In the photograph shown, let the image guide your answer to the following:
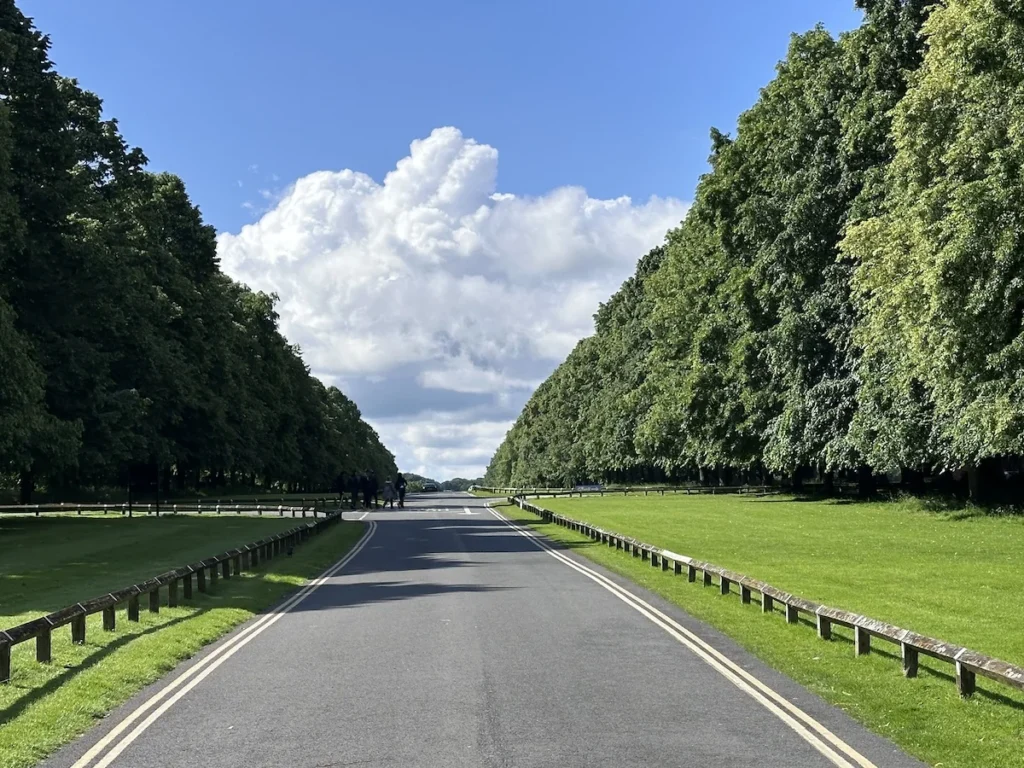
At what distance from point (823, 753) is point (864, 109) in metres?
37.7

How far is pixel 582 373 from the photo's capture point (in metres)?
135

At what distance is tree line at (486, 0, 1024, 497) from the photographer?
95.9 ft

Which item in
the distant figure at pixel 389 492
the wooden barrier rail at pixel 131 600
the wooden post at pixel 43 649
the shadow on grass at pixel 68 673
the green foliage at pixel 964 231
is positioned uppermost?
the green foliage at pixel 964 231

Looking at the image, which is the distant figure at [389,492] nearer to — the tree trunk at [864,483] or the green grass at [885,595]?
the green grass at [885,595]

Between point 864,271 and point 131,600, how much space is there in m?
27.1

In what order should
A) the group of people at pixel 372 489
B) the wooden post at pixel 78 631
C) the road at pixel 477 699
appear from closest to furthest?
1. the road at pixel 477 699
2. the wooden post at pixel 78 631
3. the group of people at pixel 372 489

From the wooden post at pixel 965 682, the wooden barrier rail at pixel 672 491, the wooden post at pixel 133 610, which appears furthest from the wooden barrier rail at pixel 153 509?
the wooden post at pixel 965 682

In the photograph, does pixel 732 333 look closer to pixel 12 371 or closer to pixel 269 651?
pixel 12 371

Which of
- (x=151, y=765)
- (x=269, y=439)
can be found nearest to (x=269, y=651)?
(x=151, y=765)

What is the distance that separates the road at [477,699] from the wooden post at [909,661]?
1.39m

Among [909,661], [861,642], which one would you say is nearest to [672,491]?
[861,642]

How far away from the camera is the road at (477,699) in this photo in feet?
28.6

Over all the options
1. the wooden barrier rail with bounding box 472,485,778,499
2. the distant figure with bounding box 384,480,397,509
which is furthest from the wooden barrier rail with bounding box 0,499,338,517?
the wooden barrier rail with bounding box 472,485,778,499

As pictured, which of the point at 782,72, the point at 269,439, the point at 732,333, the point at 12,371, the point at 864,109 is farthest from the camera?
the point at 269,439
